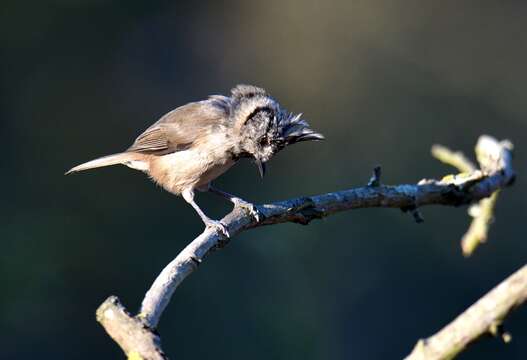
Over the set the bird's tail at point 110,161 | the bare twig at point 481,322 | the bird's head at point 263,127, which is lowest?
the bare twig at point 481,322

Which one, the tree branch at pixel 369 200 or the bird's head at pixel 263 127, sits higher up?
the bird's head at pixel 263 127

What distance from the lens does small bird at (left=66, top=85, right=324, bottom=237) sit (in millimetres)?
4277

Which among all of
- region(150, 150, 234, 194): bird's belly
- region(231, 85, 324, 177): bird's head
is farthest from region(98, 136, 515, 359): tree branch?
region(150, 150, 234, 194): bird's belly

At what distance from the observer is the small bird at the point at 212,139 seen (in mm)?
4277

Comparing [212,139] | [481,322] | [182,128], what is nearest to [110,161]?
[182,128]

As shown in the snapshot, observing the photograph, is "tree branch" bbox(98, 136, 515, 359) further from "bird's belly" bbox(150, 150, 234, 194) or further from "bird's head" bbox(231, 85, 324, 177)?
"bird's belly" bbox(150, 150, 234, 194)

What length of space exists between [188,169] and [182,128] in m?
0.37

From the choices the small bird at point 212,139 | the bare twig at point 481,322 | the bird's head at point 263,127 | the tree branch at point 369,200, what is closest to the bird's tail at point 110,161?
the small bird at point 212,139

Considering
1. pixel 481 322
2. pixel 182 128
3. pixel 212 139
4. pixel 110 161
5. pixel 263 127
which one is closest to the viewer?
pixel 481 322

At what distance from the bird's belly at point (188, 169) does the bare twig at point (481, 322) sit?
2742 millimetres

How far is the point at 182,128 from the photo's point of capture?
4734 mm

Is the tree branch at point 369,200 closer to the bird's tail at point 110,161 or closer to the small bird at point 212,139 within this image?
the small bird at point 212,139

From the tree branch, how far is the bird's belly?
34.1 inches

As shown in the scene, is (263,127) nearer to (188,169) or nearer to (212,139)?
(212,139)
